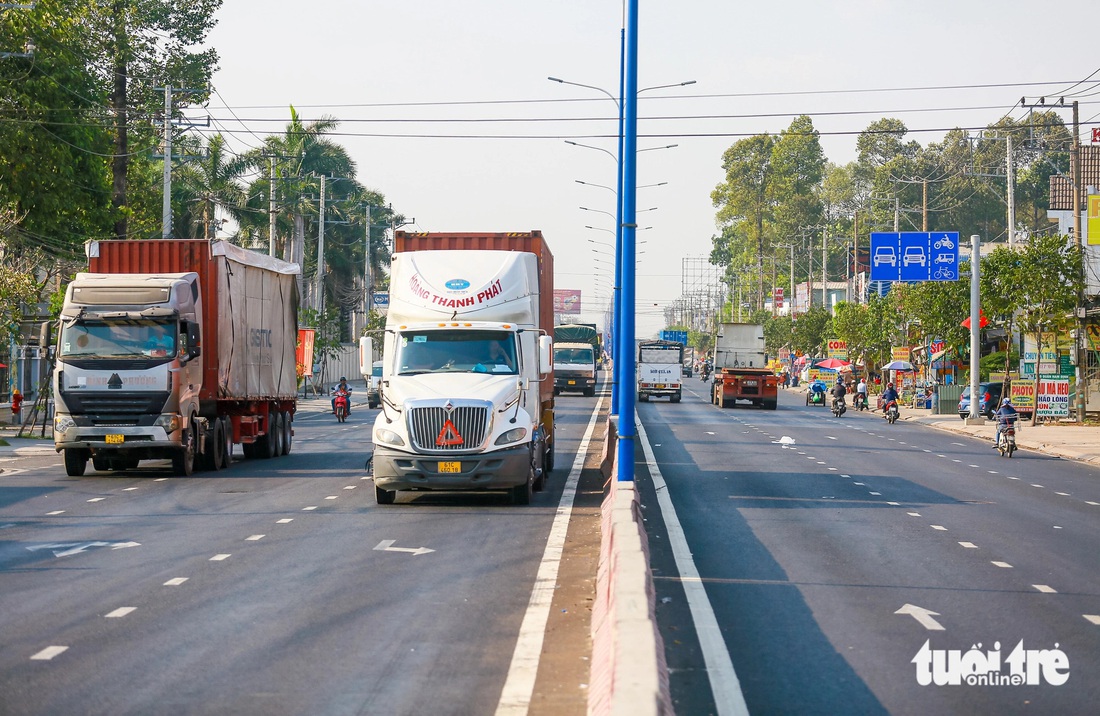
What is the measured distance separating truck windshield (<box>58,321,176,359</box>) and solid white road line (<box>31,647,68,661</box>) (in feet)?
46.3

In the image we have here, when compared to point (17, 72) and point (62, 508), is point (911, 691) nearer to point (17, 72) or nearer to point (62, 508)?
point (62, 508)

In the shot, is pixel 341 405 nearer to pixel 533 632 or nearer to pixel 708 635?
pixel 533 632

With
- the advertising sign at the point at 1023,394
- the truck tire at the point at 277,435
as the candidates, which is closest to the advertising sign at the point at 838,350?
the advertising sign at the point at 1023,394

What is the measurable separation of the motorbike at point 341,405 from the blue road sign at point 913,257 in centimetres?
2052

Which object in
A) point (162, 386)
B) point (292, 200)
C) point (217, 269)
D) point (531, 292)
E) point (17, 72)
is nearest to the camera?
point (531, 292)

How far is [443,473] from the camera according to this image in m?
17.6

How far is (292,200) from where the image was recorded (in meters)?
72.4

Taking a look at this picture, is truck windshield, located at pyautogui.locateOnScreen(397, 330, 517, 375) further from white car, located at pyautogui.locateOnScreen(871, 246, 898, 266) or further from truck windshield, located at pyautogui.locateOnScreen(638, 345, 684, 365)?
truck windshield, located at pyautogui.locateOnScreen(638, 345, 684, 365)

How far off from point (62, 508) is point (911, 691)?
13.5 metres

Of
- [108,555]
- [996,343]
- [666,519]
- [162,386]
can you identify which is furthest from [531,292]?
[996,343]

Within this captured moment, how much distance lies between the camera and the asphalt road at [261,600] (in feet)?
26.0

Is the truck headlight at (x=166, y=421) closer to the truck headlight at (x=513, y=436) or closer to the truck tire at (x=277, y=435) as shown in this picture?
the truck tire at (x=277, y=435)

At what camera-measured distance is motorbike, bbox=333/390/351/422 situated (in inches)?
1786

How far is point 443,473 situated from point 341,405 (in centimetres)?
2832
